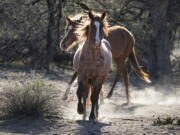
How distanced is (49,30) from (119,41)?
4.83 m

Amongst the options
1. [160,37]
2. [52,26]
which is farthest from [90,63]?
[160,37]

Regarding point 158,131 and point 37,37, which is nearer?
point 158,131

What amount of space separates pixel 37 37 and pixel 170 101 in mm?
6299

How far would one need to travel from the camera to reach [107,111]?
446 inches

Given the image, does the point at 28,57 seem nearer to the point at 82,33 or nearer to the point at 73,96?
the point at 73,96

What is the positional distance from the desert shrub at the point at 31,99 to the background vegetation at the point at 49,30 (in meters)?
8.23

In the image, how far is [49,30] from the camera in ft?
57.8

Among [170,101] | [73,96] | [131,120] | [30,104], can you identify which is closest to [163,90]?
[170,101]

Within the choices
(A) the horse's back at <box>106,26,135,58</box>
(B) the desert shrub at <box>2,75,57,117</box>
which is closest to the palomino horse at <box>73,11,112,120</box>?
(B) the desert shrub at <box>2,75,57,117</box>

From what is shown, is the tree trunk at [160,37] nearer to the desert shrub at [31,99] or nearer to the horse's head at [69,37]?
the horse's head at [69,37]

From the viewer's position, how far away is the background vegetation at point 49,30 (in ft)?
58.2

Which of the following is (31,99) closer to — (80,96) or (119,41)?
(80,96)

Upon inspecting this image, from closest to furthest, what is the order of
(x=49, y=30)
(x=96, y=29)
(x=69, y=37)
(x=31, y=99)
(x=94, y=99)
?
(x=31, y=99) < (x=96, y=29) < (x=94, y=99) < (x=69, y=37) < (x=49, y=30)

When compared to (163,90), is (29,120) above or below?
above
